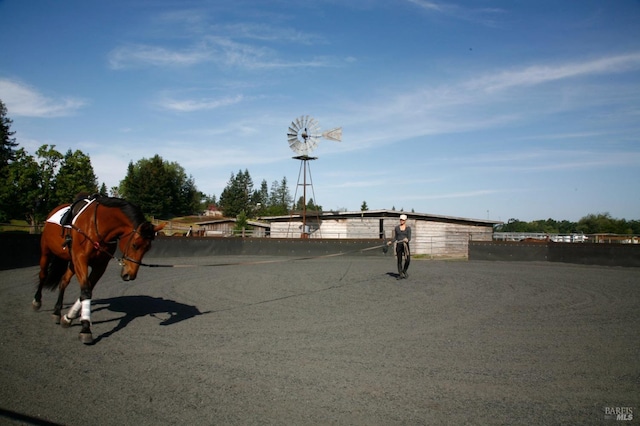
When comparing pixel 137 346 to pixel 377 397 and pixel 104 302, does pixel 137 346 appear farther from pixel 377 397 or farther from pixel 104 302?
pixel 104 302

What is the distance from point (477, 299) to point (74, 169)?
62.5 metres

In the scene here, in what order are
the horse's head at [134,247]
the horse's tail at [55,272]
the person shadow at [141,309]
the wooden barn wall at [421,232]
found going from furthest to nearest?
the wooden barn wall at [421,232], the horse's tail at [55,272], the person shadow at [141,309], the horse's head at [134,247]

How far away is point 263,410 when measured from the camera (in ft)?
13.4

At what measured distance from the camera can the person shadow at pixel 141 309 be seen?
782 centimetres

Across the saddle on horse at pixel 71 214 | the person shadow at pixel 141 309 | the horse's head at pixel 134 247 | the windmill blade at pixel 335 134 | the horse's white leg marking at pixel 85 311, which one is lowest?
the person shadow at pixel 141 309

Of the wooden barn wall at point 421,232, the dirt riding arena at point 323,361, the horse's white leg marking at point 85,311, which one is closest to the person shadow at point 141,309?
the dirt riding arena at point 323,361

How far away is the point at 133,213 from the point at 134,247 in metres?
0.64

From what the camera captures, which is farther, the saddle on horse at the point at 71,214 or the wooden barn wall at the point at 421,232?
the wooden barn wall at the point at 421,232

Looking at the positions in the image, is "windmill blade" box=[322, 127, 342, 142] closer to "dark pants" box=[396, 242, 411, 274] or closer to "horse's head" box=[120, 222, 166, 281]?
"dark pants" box=[396, 242, 411, 274]

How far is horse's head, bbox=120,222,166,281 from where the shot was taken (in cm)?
688

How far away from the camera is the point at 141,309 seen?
29.4ft

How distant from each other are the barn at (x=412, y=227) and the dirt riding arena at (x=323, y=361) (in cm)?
2489

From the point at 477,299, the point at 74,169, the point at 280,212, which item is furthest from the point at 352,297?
the point at 280,212

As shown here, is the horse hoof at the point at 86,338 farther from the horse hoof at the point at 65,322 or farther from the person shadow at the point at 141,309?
the horse hoof at the point at 65,322
